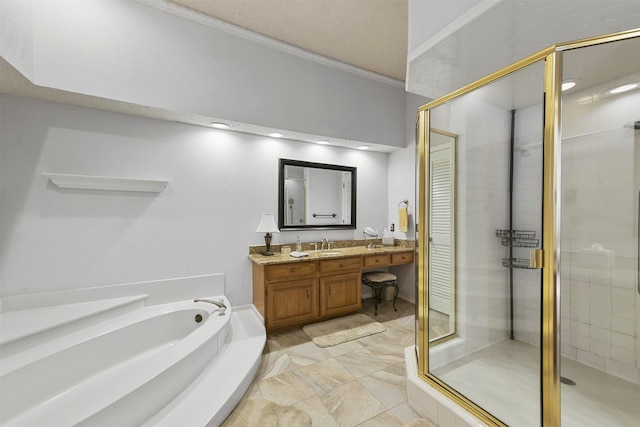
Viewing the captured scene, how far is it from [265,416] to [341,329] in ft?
4.39

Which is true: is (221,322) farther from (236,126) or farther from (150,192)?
(236,126)

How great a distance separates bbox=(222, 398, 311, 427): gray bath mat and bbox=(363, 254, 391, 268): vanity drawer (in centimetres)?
185

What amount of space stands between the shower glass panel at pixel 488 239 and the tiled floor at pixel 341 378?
41cm

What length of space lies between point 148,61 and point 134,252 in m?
1.82

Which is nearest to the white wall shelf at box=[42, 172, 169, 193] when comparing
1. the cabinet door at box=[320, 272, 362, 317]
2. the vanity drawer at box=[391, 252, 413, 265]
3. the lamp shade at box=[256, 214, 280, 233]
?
the lamp shade at box=[256, 214, 280, 233]

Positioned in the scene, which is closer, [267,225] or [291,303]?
[291,303]

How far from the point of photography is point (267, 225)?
9.67 feet

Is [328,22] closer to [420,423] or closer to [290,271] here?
[290,271]

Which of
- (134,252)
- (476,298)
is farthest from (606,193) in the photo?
(134,252)

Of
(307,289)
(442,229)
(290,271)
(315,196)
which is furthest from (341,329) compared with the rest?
(315,196)

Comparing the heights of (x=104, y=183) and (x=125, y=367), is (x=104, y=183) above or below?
above

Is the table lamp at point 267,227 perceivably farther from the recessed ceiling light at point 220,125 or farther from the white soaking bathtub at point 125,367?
the recessed ceiling light at point 220,125

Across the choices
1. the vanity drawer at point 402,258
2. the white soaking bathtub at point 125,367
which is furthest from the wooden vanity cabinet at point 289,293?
the vanity drawer at point 402,258

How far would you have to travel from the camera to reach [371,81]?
3527mm
